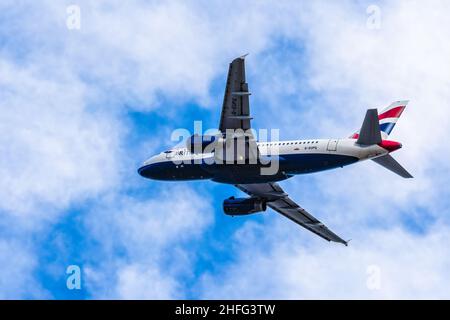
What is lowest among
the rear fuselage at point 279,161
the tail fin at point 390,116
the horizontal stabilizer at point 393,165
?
the horizontal stabilizer at point 393,165

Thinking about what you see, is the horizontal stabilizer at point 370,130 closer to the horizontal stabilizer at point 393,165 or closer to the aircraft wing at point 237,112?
the horizontal stabilizer at point 393,165

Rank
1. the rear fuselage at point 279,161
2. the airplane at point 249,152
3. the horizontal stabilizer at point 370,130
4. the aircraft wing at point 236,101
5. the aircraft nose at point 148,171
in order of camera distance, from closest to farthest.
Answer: the aircraft wing at point 236,101 < the airplane at point 249,152 < the horizontal stabilizer at point 370,130 < the rear fuselage at point 279,161 < the aircraft nose at point 148,171

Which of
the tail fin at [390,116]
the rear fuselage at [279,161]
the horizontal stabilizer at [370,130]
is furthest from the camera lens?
the tail fin at [390,116]

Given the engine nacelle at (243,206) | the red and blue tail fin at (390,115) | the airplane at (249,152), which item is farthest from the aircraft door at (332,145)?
the engine nacelle at (243,206)

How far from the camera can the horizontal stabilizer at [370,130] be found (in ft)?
174

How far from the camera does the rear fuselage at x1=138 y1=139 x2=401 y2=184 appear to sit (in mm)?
56000

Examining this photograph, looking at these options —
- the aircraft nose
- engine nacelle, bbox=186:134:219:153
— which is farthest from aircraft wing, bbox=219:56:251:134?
the aircraft nose

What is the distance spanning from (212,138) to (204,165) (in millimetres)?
3953

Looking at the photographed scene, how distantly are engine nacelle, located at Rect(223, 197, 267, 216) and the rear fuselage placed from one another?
718 cm

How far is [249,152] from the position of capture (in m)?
57.5

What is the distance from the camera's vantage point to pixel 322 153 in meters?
56.6

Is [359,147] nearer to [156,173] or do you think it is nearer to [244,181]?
[244,181]
